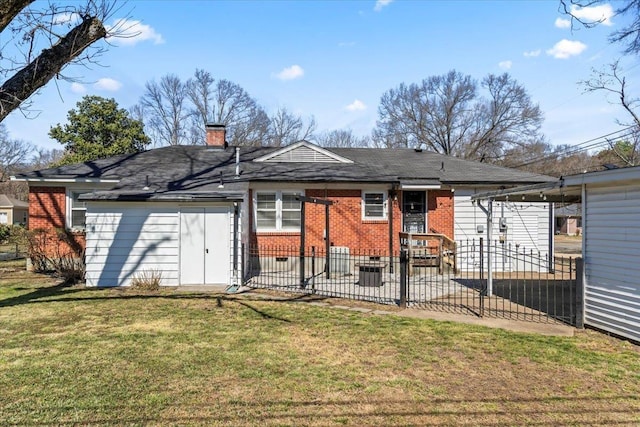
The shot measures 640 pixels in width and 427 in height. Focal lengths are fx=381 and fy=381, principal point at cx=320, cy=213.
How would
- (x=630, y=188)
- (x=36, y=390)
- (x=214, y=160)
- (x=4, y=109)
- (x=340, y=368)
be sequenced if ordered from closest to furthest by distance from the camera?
(x=36, y=390), (x=340, y=368), (x=4, y=109), (x=630, y=188), (x=214, y=160)

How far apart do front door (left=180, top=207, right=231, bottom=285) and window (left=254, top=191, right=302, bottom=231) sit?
10.1 feet

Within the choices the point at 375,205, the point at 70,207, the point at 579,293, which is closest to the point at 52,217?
the point at 70,207

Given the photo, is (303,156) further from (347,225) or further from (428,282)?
(428,282)

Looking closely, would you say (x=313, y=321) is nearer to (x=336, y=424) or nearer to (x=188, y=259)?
(x=336, y=424)

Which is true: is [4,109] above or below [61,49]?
below

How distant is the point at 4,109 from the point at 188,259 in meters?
5.92

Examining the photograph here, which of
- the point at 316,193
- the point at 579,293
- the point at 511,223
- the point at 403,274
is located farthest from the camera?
the point at 511,223

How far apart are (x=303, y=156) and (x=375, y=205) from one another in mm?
3651

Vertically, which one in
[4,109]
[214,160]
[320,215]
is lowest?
[320,215]

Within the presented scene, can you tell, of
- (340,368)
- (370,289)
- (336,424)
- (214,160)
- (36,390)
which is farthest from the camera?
(214,160)

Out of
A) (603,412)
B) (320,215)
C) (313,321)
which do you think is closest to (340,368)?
(313,321)

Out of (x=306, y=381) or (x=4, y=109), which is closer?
(x=306, y=381)

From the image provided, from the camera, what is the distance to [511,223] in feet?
46.7

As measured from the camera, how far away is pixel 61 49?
6.24 metres
